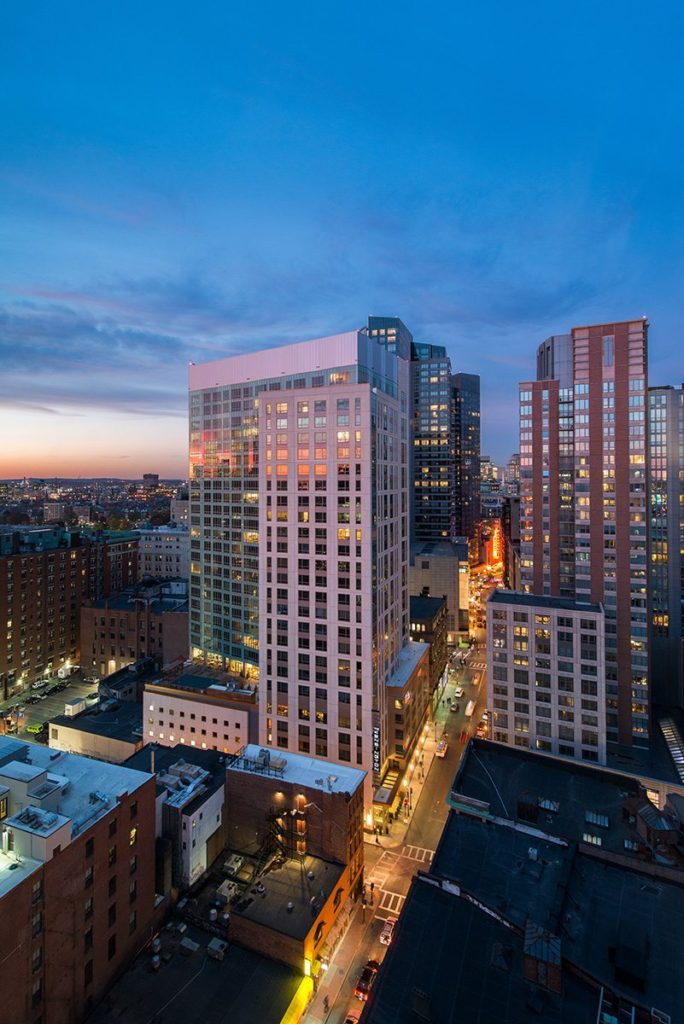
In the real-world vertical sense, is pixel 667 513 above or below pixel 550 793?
above

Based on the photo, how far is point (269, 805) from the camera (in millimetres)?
57531

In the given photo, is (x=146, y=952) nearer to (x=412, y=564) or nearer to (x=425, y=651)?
(x=425, y=651)

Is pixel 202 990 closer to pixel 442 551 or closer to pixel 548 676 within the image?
pixel 548 676

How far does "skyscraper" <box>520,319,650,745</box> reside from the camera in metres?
87.1

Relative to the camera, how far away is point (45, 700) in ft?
378

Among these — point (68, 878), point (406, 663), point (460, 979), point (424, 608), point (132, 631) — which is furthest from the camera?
point (424, 608)

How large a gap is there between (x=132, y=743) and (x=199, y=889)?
35097 millimetres

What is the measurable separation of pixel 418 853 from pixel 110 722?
182ft

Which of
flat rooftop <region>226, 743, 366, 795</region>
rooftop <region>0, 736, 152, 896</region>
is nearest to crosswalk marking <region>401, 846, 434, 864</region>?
flat rooftop <region>226, 743, 366, 795</region>

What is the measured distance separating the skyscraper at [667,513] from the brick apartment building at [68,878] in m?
104

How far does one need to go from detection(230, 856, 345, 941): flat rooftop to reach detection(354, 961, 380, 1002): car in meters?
7.21

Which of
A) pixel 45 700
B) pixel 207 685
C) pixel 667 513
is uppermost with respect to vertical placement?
pixel 667 513

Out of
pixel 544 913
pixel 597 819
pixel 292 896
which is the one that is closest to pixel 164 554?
pixel 292 896

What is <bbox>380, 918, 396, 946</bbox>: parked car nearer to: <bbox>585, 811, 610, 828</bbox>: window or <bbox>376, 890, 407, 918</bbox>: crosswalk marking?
<bbox>376, 890, 407, 918</bbox>: crosswalk marking
